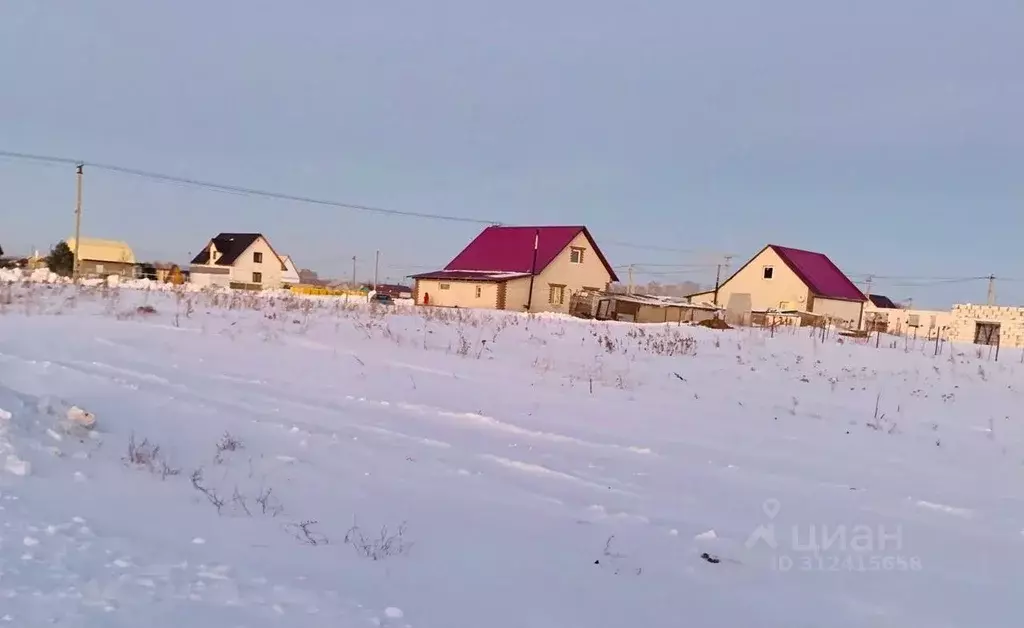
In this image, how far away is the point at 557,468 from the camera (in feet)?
17.6

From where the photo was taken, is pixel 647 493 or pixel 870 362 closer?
pixel 647 493

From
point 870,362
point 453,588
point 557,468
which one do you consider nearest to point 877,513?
point 557,468

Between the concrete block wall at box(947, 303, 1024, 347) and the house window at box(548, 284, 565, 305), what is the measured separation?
23.5 metres

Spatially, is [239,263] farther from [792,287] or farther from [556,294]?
[792,287]

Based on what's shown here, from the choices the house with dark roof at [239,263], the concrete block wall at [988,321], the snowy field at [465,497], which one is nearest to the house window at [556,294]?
the concrete block wall at [988,321]

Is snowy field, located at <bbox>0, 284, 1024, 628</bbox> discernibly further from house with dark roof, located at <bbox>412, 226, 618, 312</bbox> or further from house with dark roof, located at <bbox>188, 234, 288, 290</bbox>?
house with dark roof, located at <bbox>188, 234, 288, 290</bbox>

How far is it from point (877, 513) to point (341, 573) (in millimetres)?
3843

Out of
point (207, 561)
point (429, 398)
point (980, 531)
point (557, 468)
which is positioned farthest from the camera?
point (429, 398)

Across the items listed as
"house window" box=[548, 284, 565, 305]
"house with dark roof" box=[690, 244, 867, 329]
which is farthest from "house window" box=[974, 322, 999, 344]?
"house window" box=[548, 284, 565, 305]

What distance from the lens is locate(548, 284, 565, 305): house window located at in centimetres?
3538

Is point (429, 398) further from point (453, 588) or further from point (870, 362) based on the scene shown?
point (870, 362)

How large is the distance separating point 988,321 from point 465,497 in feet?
162

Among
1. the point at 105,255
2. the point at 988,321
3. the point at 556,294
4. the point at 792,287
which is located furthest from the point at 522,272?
the point at 105,255

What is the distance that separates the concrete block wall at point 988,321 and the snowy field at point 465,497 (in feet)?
127
